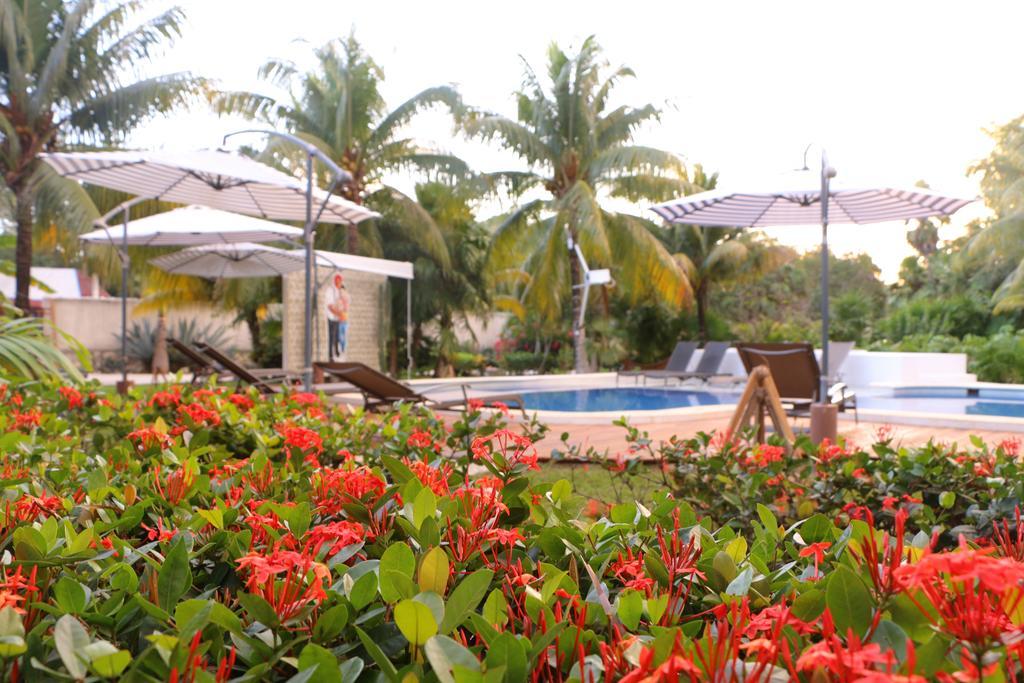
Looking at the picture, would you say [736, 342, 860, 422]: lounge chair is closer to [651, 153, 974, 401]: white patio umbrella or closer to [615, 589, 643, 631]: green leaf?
[651, 153, 974, 401]: white patio umbrella

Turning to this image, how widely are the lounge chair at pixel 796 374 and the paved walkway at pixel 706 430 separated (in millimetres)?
266

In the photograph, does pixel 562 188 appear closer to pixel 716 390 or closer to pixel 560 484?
pixel 716 390

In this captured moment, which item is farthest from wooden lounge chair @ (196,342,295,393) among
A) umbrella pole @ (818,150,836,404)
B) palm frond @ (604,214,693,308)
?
palm frond @ (604,214,693,308)

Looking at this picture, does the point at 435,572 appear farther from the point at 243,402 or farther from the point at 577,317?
the point at 577,317

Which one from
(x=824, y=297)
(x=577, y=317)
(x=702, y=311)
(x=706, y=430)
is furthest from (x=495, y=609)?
(x=702, y=311)

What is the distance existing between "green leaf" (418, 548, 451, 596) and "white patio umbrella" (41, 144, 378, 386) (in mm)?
5978

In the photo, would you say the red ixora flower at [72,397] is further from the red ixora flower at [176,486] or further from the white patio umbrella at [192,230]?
the white patio umbrella at [192,230]

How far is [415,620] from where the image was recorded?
2.42 feet

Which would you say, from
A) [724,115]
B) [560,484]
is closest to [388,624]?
[560,484]

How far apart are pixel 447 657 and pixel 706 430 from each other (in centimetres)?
753

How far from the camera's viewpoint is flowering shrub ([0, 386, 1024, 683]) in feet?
2.21

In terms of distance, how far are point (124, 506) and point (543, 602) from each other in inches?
34.3

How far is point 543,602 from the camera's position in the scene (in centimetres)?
91

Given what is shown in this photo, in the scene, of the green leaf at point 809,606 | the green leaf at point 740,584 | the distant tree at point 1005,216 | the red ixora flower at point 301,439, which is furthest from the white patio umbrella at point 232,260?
the distant tree at point 1005,216
